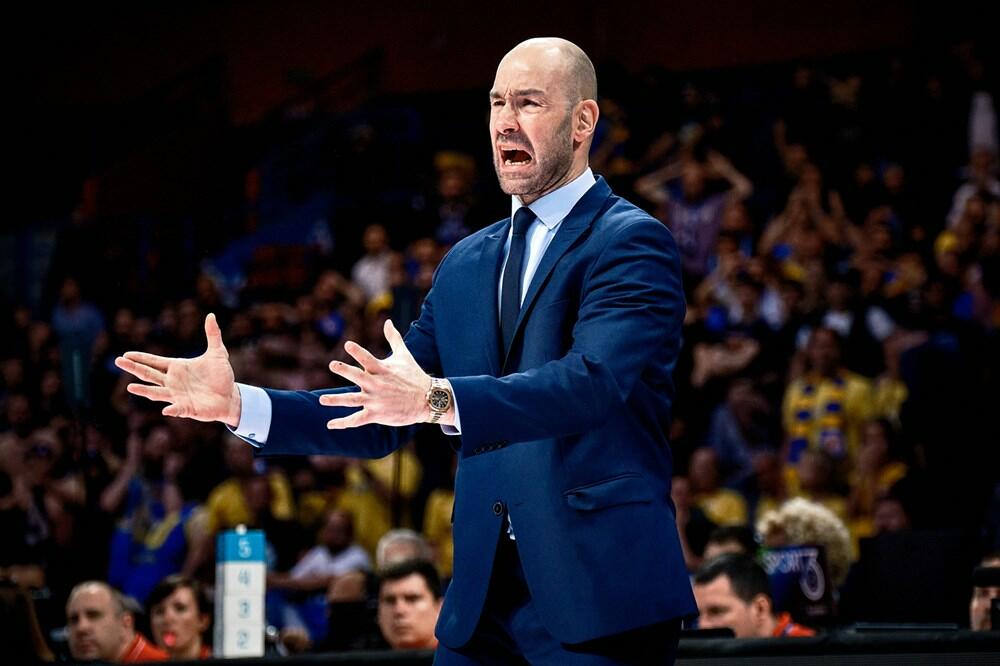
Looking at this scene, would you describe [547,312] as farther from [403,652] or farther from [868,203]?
[868,203]

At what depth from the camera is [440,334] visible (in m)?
2.39

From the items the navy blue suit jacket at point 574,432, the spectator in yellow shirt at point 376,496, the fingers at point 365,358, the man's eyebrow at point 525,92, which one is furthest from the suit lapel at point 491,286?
the spectator in yellow shirt at point 376,496

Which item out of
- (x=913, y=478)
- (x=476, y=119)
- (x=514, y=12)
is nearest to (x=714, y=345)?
(x=913, y=478)

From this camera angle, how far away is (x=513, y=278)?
90.4 inches

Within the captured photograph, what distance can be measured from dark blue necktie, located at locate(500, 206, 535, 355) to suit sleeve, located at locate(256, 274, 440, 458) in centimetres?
28

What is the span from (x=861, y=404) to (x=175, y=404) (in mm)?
5718

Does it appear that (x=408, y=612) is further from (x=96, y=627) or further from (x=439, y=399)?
(x=439, y=399)

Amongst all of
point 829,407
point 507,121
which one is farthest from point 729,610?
point 829,407

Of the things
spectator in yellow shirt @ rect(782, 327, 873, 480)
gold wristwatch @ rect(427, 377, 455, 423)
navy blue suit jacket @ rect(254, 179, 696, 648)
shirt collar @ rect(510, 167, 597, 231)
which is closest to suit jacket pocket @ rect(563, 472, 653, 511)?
navy blue suit jacket @ rect(254, 179, 696, 648)

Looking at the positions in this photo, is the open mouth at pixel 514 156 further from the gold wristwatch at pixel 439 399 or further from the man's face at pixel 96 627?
the man's face at pixel 96 627

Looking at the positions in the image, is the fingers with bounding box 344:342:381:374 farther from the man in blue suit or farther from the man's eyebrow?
the man's eyebrow

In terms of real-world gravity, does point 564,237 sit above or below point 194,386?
above

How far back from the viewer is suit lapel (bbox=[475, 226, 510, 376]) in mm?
2268

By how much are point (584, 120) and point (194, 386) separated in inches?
31.1
